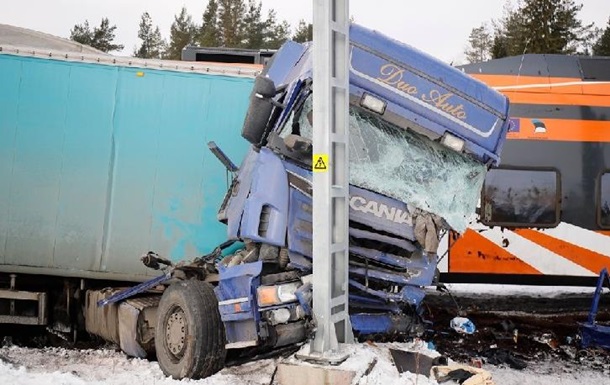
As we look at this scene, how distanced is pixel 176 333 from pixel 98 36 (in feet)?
133

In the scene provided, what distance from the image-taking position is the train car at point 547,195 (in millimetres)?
8586

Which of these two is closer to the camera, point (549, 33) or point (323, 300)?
point (323, 300)

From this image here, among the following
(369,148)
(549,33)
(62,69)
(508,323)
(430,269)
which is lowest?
(508,323)

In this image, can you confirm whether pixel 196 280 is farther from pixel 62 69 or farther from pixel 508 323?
pixel 508 323

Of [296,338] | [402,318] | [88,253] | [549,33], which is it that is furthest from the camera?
[549,33]

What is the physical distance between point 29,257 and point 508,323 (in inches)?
213

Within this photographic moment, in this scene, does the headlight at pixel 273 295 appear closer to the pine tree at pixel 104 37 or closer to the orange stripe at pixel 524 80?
the orange stripe at pixel 524 80

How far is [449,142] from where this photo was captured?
4.82m

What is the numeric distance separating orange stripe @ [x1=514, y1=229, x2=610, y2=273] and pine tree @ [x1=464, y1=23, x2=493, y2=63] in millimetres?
41062

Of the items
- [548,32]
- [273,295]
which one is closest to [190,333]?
[273,295]

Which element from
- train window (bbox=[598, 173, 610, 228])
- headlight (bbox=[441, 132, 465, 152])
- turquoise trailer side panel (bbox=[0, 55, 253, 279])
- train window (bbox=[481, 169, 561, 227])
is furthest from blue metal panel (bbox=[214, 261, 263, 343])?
train window (bbox=[598, 173, 610, 228])

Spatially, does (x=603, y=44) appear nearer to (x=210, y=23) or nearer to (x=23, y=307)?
(x=210, y=23)

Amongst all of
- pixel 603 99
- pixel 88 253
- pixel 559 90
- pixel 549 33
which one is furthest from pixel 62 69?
pixel 549 33

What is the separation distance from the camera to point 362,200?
190 inches
